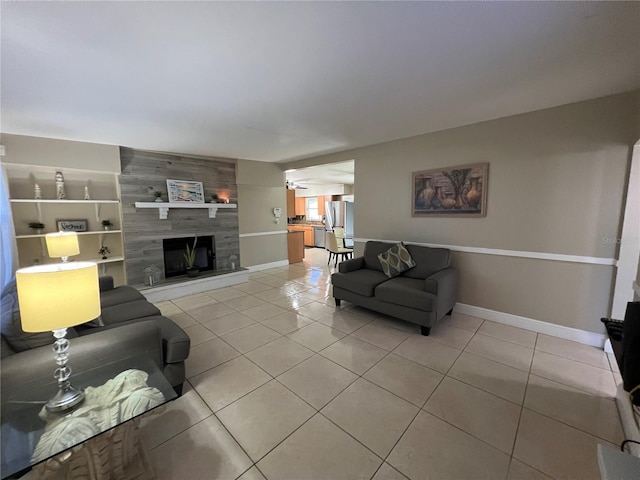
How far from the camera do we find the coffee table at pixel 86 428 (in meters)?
1.12

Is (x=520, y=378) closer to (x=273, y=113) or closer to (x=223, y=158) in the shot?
(x=273, y=113)

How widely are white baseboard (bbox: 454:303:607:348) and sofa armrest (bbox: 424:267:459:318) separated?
298 mm

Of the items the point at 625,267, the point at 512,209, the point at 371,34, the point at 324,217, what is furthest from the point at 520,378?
the point at 324,217

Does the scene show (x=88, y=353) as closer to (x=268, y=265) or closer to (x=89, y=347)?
(x=89, y=347)

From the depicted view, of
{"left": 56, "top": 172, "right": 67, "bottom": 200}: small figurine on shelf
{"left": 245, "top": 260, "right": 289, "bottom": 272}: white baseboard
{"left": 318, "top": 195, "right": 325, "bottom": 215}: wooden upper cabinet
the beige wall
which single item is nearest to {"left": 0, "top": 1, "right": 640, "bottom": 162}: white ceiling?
the beige wall

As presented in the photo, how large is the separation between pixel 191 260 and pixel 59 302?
13.0ft

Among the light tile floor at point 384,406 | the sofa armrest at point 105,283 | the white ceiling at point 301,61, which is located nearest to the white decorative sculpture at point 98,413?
the light tile floor at point 384,406

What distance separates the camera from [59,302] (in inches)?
46.3

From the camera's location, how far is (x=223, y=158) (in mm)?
5320

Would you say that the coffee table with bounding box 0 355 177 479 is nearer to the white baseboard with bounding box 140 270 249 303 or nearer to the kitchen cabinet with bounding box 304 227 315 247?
the white baseboard with bounding box 140 270 249 303

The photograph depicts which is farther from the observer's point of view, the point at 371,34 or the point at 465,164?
the point at 465,164

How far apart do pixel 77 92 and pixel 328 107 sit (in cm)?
230

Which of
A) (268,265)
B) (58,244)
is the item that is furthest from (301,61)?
(268,265)

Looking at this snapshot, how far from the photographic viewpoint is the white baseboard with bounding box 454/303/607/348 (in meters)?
2.71
